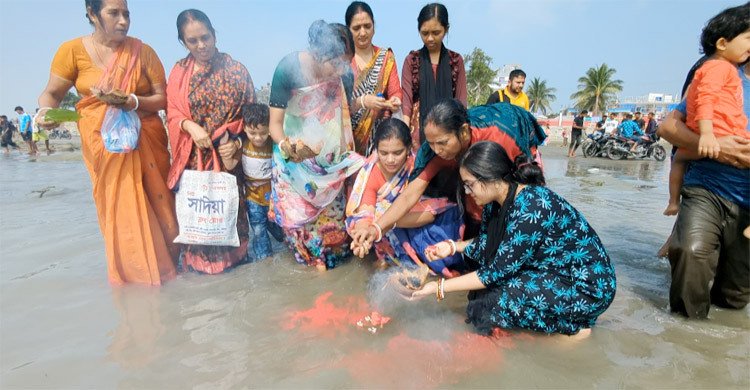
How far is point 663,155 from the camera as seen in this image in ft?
42.1

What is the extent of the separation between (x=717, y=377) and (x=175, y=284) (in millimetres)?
3292

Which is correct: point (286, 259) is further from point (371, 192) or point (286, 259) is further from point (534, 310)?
point (534, 310)

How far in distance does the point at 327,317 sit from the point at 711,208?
2325 millimetres

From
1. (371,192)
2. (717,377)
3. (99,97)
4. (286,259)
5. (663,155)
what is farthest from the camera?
(663,155)

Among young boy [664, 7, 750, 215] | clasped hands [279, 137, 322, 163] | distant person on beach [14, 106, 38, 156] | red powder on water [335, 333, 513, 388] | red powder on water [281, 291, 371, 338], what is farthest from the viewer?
distant person on beach [14, 106, 38, 156]

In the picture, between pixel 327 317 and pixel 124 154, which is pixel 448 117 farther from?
pixel 124 154

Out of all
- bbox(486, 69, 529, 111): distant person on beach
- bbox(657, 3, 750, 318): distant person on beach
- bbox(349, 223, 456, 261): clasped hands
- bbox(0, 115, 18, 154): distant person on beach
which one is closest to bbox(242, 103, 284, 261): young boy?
bbox(349, 223, 456, 261): clasped hands

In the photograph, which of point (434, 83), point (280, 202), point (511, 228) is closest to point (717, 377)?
point (511, 228)

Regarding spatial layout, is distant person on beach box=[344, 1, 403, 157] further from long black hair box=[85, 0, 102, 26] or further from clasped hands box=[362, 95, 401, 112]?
long black hair box=[85, 0, 102, 26]

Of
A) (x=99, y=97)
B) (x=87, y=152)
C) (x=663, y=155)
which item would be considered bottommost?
(x=663, y=155)

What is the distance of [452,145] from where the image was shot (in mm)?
2291

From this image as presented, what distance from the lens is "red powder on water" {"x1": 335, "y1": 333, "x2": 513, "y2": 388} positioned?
6.14 ft

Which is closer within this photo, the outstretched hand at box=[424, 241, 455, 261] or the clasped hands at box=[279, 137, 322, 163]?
the outstretched hand at box=[424, 241, 455, 261]

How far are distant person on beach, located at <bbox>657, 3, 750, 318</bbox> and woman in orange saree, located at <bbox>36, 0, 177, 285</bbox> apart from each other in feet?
11.2
